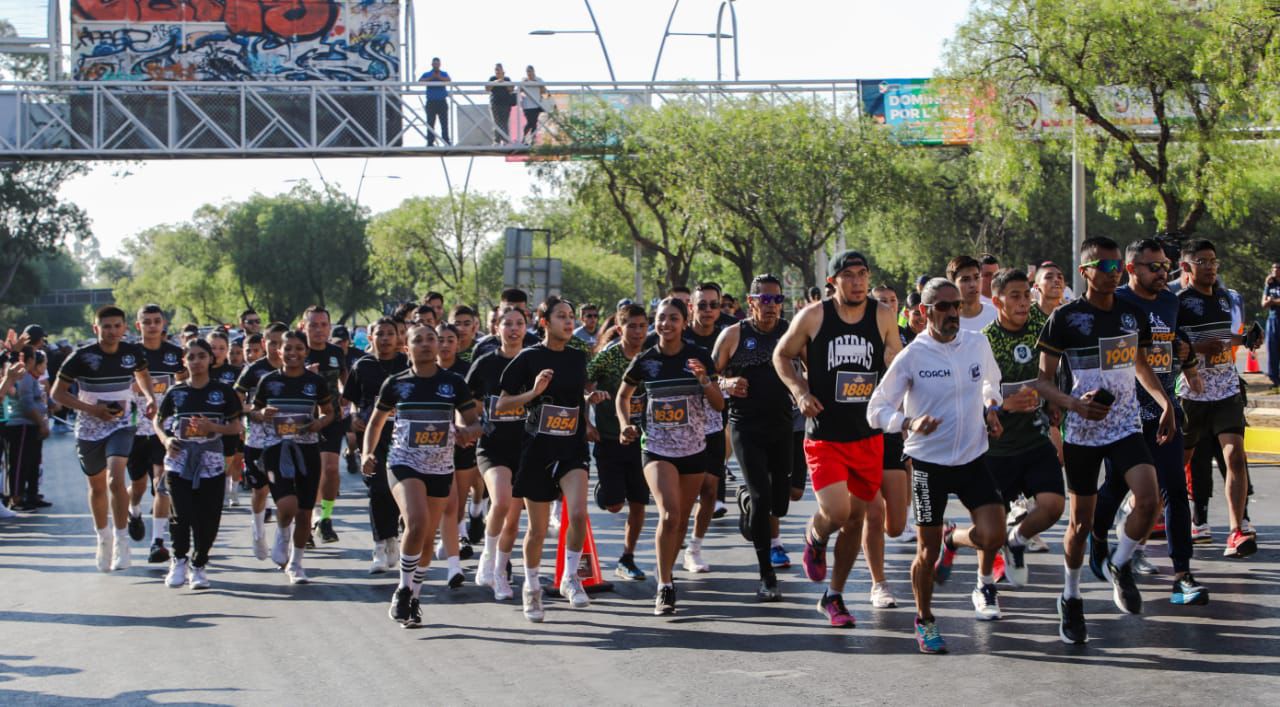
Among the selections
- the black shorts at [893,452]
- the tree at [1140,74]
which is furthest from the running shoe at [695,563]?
the tree at [1140,74]

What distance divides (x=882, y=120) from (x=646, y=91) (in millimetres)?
5254

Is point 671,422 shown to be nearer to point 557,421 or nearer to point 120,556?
point 557,421

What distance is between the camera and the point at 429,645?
8125mm

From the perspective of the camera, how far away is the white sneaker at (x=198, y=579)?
408 inches

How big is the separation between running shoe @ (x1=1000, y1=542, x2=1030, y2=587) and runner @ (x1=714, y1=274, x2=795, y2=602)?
1.34 metres

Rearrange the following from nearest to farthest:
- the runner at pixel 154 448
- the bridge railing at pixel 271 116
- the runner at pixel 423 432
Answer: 1. the runner at pixel 423 432
2. the runner at pixel 154 448
3. the bridge railing at pixel 271 116

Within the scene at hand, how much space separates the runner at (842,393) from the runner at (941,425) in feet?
2.15

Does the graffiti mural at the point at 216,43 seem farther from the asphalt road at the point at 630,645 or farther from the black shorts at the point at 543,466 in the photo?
the black shorts at the point at 543,466

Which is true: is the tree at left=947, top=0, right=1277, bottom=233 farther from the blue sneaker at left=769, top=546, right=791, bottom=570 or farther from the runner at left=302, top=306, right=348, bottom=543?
the runner at left=302, top=306, right=348, bottom=543

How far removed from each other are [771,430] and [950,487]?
2.10 metres

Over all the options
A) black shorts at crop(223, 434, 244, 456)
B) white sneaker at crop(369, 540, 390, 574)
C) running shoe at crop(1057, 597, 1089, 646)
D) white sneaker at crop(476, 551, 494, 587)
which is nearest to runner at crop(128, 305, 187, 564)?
black shorts at crop(223, 434, 244, 456)

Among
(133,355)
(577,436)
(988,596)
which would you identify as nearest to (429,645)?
(577,436)

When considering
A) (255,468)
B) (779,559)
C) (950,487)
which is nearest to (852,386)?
(950,487)

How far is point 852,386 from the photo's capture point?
8.18 m
